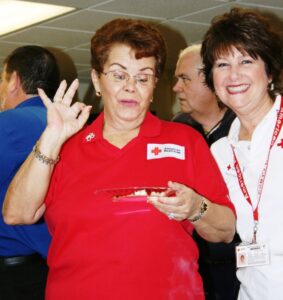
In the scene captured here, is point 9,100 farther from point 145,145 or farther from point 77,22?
point 77,22

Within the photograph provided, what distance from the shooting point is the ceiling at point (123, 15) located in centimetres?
580

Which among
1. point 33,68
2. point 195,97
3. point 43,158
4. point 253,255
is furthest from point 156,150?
point 195,97

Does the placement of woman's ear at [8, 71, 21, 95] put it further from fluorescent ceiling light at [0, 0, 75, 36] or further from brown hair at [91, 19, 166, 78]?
fluorescent ceiling light at [0, 0, 75, 36]

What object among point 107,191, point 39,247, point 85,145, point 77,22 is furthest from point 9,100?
point 77,22

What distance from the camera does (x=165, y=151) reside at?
204cm

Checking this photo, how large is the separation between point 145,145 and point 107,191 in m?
0.26

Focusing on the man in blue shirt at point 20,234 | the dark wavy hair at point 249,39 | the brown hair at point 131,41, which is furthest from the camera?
the man in blue shirt at point 20,234

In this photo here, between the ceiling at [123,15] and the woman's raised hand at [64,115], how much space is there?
3128 mm

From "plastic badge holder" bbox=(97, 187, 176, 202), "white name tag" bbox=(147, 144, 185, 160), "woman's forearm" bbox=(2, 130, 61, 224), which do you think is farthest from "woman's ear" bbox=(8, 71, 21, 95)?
"plastic badge holder" bbox=(97, 187, 176, 202)

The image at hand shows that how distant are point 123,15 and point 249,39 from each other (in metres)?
4.11

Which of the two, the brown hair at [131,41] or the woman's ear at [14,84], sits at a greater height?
the brown hair at [131,41]

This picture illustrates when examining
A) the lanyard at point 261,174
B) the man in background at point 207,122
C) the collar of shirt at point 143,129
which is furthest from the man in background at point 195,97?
the collar of shirt at point 143,129

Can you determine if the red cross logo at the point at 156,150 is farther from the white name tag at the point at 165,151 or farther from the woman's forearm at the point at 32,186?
the woman's forearm at the point at 32,186

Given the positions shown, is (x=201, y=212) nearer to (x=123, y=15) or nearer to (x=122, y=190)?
(x=122, y=190)
